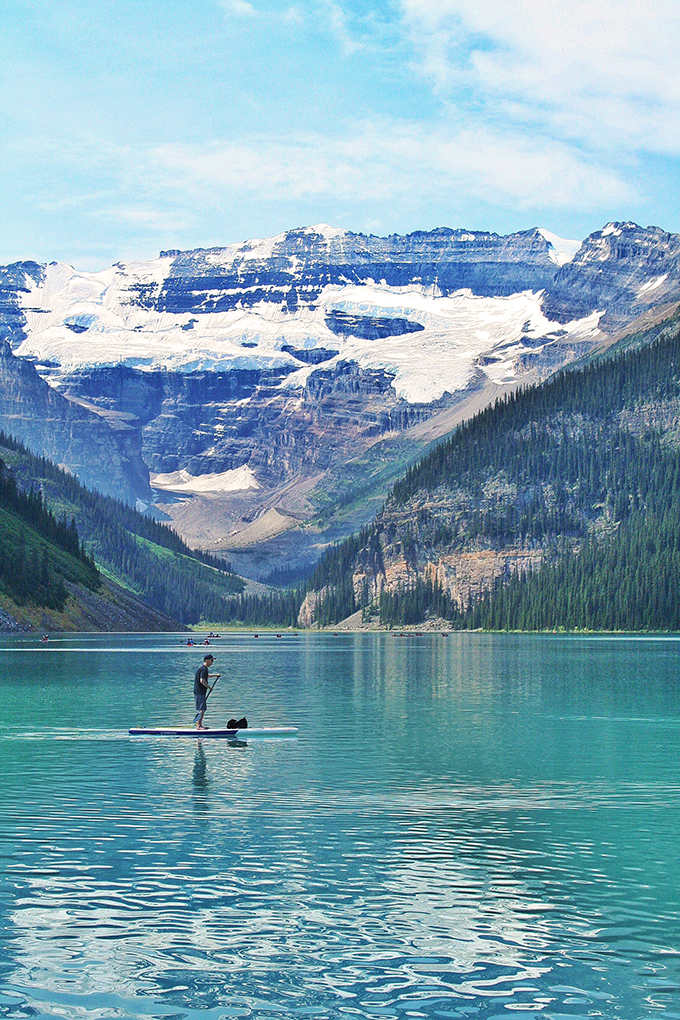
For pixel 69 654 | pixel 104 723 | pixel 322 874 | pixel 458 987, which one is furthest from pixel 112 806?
pixel 69 654

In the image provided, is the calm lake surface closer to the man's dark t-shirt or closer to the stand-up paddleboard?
the stand-up paddleboard

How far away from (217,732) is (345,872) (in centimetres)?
3759

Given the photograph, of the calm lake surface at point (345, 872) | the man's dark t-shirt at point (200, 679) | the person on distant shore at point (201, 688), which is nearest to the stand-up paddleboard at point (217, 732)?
the person on distant shore at point (201, 688)

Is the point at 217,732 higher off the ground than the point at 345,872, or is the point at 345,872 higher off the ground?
the point at 217,732

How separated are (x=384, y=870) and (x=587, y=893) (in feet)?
21.0

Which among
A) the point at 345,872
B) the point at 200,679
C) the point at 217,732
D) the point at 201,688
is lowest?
the point at 345,872

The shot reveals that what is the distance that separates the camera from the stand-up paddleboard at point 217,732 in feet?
250

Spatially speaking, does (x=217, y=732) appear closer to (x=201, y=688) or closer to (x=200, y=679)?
(x=201, y=688)

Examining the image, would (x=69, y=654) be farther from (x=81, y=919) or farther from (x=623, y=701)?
(x=81, y=919)

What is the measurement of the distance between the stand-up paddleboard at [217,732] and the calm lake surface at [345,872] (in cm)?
97

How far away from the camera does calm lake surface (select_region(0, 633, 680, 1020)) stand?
93.9 ft

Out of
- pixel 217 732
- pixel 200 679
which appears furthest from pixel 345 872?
pixel 200 679

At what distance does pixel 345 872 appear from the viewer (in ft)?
129

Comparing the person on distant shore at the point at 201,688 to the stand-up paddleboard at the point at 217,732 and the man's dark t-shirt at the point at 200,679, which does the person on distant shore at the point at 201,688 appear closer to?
the man's dark t-shirt at the point at 200,679
